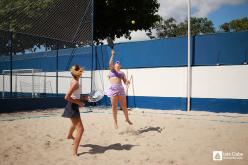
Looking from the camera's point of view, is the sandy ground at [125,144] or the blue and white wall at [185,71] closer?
the sandy ground at [125,144]

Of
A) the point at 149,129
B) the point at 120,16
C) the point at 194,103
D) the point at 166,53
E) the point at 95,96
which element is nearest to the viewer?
the point at 95,96

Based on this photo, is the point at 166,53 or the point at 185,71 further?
the point at 166,53

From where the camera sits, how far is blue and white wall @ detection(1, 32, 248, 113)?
1305 cm

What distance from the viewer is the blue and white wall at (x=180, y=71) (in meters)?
13.1

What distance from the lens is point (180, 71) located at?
14.6 m

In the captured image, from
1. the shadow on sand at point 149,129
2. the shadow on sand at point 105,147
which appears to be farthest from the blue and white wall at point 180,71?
the shadow on sand at point 105,147

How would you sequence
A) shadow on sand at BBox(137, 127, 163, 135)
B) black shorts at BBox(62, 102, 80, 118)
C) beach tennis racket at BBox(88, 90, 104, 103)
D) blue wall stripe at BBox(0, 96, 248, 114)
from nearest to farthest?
black shorts at BBox(62, 102, 80, 118) < beach tennis racket at BBox(88, 90, 104, 103) < shadow on sand at BBox(137, 127, 163, 135) < blue wall stripe at BBox(0, 96, 248, 114)

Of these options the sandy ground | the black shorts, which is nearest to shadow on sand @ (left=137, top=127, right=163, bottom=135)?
the sandy ground

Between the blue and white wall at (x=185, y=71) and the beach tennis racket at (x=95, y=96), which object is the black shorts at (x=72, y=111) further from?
the blue and white wall at (x=185, y=71)

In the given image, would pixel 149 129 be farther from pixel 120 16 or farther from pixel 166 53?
pixel 120 16

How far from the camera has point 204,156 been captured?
18.8 ft

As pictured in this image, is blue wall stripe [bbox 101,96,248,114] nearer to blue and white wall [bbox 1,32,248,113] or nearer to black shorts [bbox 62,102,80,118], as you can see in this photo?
blue and white wall [bbox 1,32,248,113]

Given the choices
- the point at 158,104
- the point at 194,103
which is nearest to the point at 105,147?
the point at 194,103

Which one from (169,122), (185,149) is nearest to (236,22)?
(169,122)
